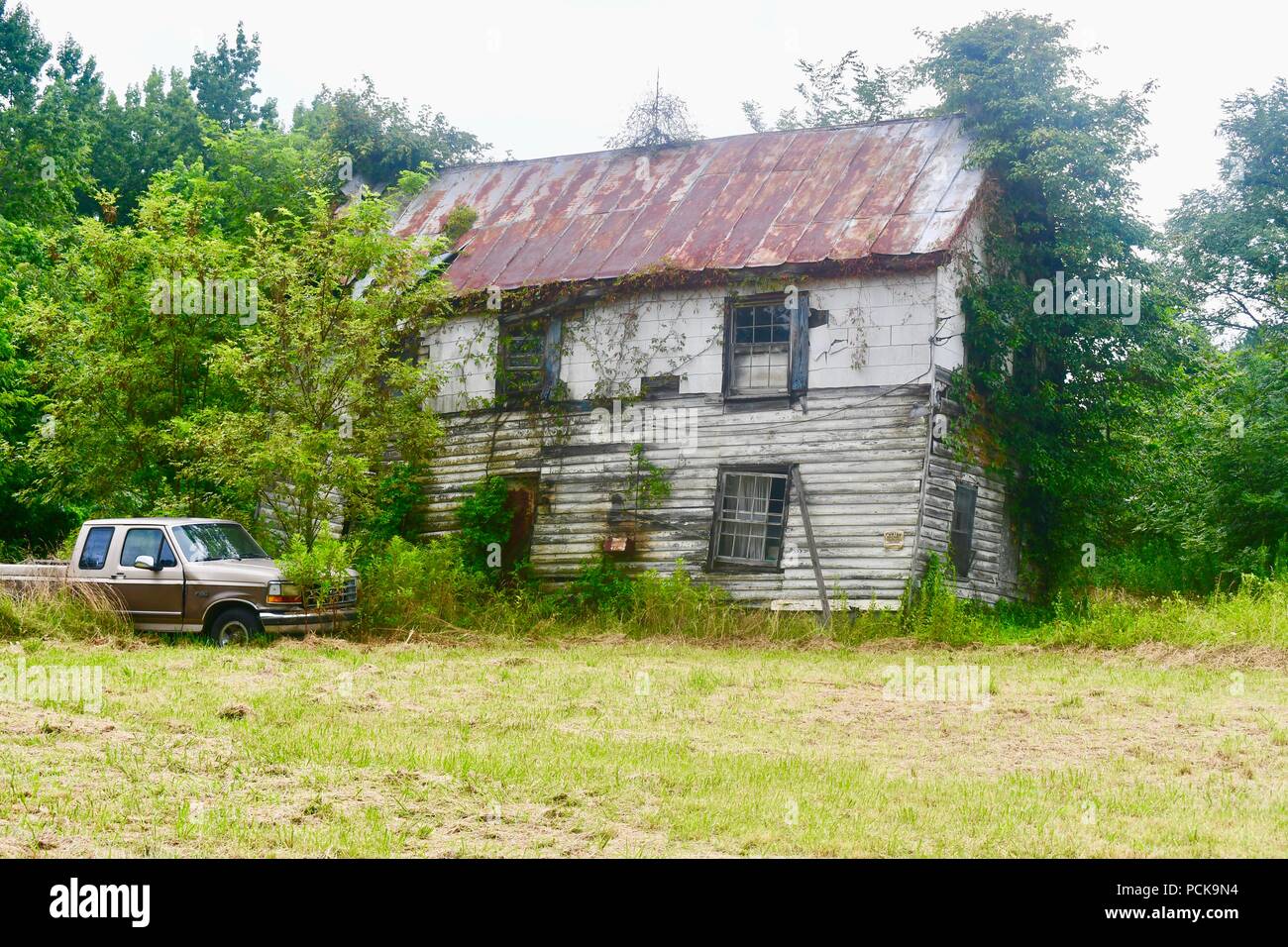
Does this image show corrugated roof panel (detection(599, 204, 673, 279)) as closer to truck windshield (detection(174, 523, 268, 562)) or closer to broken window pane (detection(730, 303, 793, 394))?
broken window pane (detection(730, 303, 793, 394))

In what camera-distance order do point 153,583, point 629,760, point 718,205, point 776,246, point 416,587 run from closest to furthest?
point 629,760 < point 153,583 < point 416,587 < point 776,246 < point 718,205

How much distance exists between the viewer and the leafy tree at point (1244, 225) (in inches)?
1604

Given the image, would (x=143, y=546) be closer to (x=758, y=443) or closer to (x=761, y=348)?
(x=758, y=443)

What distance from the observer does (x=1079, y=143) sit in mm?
21891

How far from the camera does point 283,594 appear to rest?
57.1 feet

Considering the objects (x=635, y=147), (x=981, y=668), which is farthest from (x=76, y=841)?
(x=635, y=147)

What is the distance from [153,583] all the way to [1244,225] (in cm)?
3520

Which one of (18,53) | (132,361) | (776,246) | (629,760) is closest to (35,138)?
(18,53)

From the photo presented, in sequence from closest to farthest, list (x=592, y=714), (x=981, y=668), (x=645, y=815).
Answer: (x=645, y=815) → (x=592, y=714) → (x=981, y=668)

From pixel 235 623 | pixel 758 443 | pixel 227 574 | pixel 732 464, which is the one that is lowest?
pixel 235 623

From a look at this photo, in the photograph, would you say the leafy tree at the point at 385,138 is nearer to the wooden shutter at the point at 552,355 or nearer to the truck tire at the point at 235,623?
the wooden shutter at the point at 552,355

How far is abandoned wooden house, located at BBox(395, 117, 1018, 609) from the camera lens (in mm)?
20406

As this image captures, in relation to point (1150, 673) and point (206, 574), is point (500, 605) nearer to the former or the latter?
point (206, 574)

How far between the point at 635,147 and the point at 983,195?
7.72 metres
